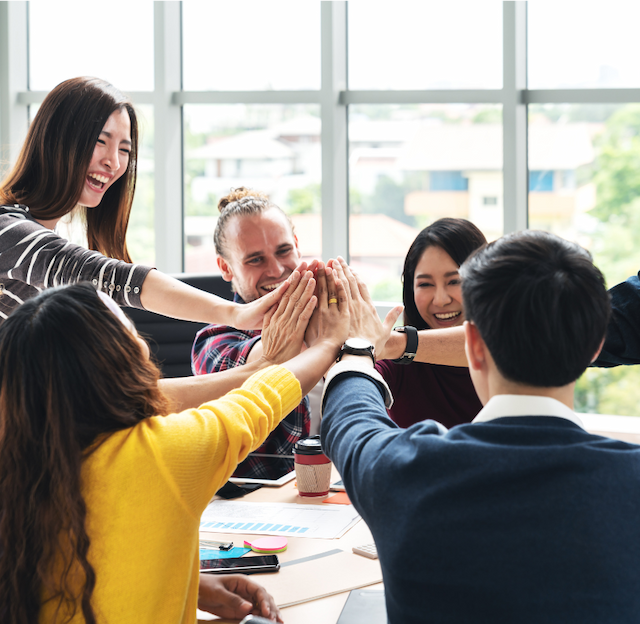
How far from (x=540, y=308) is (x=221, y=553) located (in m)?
0.85

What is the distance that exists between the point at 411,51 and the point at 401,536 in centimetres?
346

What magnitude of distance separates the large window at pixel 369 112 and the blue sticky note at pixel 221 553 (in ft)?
8.74

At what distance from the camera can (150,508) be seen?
3.19 ft

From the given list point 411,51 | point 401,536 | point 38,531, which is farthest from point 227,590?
point 411,51

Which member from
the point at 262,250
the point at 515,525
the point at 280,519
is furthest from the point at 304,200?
the point at 515,525

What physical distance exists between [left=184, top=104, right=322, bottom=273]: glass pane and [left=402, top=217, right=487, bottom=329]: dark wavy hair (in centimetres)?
180

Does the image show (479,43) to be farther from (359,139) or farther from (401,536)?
(401,536)

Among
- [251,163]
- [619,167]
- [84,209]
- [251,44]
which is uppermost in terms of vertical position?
[251,44]

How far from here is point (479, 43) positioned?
3.67 metres

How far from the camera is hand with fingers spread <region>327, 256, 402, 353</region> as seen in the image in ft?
5.46

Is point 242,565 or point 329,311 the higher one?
point 329,311

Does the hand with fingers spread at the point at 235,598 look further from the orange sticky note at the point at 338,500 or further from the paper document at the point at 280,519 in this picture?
the orange sticky note at the point at 338,500

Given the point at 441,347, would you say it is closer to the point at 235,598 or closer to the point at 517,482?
the point at 235,598

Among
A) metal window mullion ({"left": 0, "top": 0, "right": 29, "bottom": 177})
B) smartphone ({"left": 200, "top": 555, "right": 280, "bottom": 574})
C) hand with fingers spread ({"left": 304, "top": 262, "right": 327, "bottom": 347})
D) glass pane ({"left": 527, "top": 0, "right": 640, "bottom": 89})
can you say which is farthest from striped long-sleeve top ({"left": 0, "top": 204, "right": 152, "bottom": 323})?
metal window mullion ({"left": 0, "top": 0, "right": 29, "bottom": 177})
